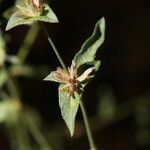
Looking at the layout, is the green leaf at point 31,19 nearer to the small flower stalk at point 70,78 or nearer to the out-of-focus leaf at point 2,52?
the small flower stalk at point 70,78

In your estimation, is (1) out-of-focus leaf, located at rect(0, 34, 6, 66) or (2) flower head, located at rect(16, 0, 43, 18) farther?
(1) out-of-focus leaf, located at rect(0, 34, 6, 66)

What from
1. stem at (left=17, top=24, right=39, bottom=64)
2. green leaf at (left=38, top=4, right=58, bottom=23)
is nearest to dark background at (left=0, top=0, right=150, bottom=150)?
stem at (left=17, top=24, right=39, bottom=64)

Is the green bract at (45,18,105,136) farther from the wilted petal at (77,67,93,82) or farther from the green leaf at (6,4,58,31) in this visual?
the green leaf at (6,4,58,31)

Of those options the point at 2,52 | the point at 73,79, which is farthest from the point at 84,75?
the point at 2,52

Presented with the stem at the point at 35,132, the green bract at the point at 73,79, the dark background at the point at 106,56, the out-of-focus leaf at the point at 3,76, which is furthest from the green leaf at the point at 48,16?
the dark background at the point at 106,56

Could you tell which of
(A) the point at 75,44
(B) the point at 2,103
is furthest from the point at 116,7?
(B) the point at 2,103

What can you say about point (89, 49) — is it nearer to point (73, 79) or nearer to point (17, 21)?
point (73, 79)

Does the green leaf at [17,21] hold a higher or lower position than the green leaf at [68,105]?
higher
